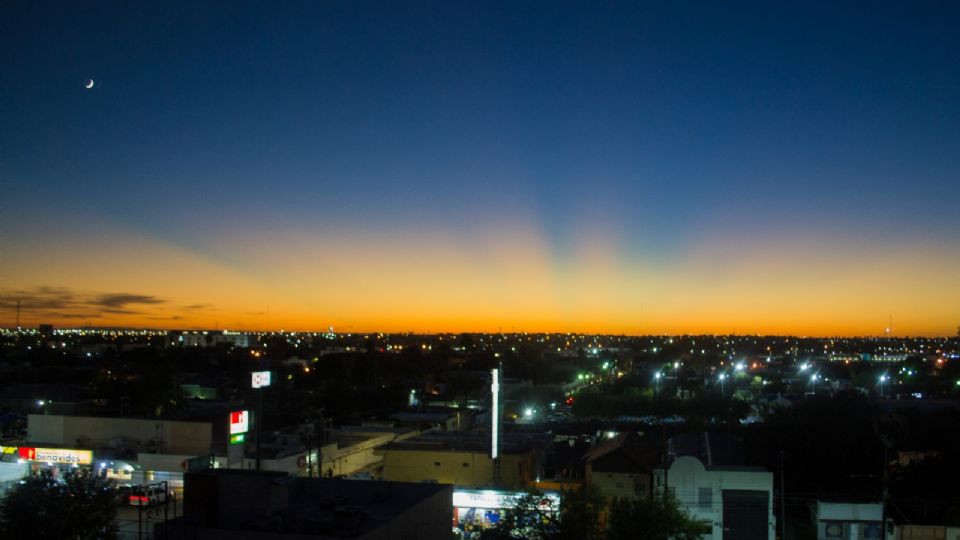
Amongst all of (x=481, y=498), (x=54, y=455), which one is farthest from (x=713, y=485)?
(x=54, y=455)

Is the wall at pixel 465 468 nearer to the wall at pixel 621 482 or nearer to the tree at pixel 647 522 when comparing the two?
the wall at pixel 621 482

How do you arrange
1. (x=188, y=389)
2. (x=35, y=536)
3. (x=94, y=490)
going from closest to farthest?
(x=35, y=536)
(x=94, y=490)
(x=188, y=389)

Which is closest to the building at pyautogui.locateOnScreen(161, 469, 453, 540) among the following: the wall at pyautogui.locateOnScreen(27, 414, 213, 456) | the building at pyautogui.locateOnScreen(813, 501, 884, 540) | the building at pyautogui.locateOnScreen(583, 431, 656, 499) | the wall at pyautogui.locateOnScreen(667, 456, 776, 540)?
the wall at pyautogui.locateOnScreen(667, 456, 776, 540)

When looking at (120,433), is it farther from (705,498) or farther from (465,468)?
(705,498)

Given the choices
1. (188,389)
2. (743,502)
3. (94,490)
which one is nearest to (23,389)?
(188,389)

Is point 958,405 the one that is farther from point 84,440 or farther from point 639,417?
point 84,440

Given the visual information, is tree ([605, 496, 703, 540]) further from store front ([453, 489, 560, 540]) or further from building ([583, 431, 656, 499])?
building ([583, 431, 656, 499])
